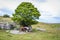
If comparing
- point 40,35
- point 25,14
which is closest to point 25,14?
point 25,14

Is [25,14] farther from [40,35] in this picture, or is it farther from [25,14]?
[40,35]

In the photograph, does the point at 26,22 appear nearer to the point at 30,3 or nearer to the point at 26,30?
the point at 26,30

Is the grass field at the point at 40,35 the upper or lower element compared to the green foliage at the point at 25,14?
lower

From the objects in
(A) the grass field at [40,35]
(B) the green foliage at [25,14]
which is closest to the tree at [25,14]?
(B) the green foliage at [25,14]

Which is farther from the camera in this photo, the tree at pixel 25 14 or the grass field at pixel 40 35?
the tree at pixel 25 14

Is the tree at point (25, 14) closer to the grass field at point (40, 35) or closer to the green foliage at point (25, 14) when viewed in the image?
the green foliage at point (25, 14)

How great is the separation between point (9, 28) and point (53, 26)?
3.72 feet

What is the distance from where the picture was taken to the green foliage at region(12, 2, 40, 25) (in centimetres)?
292

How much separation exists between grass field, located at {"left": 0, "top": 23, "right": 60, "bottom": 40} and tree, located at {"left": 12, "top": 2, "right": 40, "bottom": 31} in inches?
8.1

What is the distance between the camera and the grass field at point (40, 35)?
9.21 ft

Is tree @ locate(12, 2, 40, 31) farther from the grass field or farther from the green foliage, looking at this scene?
the grass field

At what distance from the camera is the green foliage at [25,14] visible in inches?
115

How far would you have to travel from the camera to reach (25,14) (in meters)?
2.92

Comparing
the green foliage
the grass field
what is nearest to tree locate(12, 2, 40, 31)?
the green foliage
